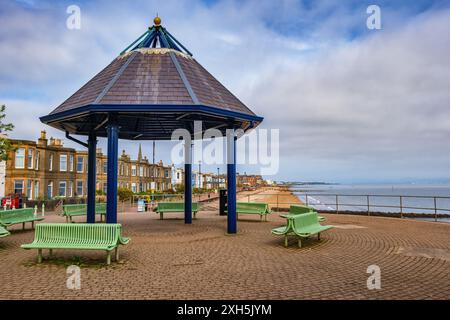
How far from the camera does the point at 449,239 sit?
11.2 m

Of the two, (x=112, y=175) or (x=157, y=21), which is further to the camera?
(x=157, y=21)

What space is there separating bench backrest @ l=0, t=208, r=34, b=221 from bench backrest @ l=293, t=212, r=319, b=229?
1053 centimetres

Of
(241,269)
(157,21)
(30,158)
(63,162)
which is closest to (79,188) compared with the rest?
(63,162)

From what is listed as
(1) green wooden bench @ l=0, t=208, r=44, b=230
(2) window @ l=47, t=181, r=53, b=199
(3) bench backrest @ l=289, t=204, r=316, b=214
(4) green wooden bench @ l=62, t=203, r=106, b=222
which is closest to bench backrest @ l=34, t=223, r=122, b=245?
(1) green wooden bench @ l=0, t=208, r=44, b=230

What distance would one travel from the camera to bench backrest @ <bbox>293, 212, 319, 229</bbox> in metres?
10.0

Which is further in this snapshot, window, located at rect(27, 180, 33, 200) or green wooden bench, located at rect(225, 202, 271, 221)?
window, located at rect(27, 180, 33, 200)

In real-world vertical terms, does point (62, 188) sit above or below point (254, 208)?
above

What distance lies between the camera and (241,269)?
7270mm

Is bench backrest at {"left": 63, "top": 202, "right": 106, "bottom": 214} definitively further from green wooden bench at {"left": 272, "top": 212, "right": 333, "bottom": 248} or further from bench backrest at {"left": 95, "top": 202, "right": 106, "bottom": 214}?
green wooden bench at {"left": 272, "top": 212, "right": 333, "bottom": 248}

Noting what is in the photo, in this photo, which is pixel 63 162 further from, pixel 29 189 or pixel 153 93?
pixel 153 93

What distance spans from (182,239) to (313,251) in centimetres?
424

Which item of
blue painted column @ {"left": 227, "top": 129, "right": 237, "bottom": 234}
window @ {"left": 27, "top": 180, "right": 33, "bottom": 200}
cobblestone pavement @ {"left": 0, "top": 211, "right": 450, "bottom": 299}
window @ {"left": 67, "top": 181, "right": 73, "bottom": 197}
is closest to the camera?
cobblestone pavement @ {"left": 0, "top": 211, "right": 450, "bottom": 299}

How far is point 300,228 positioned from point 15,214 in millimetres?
10947

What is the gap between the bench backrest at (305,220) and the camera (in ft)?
32.9
